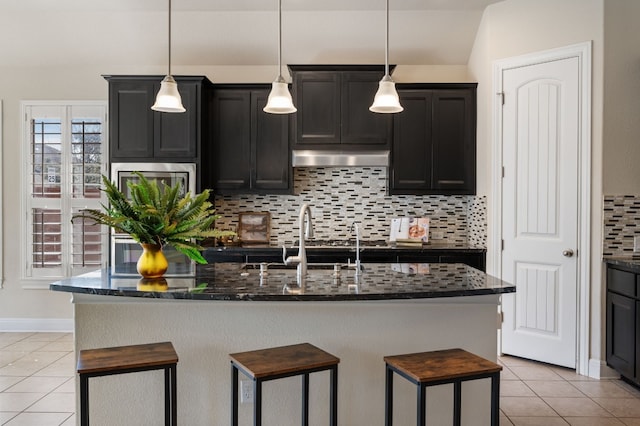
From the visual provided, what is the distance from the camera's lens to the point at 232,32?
4.82m

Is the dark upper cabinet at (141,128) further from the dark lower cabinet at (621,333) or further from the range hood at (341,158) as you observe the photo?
the dark lower cabinet at (621,333)

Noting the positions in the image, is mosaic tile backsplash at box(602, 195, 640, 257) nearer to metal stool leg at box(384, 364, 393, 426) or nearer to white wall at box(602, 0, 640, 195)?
white wall at box(602, 0, 640, 195)

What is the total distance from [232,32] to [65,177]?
2291 millimetres

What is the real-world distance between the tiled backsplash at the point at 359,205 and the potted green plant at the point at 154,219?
266 centimetres

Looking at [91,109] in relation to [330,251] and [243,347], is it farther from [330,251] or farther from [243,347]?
[243,347]

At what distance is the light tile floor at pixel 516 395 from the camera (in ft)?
9.98

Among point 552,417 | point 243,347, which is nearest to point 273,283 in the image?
point 243,347

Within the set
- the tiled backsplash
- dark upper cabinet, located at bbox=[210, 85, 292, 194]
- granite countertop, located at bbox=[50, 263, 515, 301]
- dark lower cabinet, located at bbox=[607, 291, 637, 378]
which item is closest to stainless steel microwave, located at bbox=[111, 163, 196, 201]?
dark upper cabinet, located at bbox=[210, 85, 292, 194]

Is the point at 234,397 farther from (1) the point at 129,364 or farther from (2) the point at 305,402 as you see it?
(1) the point at 129,364

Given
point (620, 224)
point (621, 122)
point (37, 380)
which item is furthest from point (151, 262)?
point (621, 122)

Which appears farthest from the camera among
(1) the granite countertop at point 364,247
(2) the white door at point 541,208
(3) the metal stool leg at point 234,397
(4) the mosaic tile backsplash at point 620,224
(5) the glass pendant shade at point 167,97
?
(1) the granite countertop at point 364,247

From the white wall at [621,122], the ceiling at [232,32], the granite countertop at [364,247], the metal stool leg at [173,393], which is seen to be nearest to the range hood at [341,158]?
the granite countertop at [364,247]

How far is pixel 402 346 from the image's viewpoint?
2.45 metres

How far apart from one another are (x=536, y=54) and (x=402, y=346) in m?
2.93
